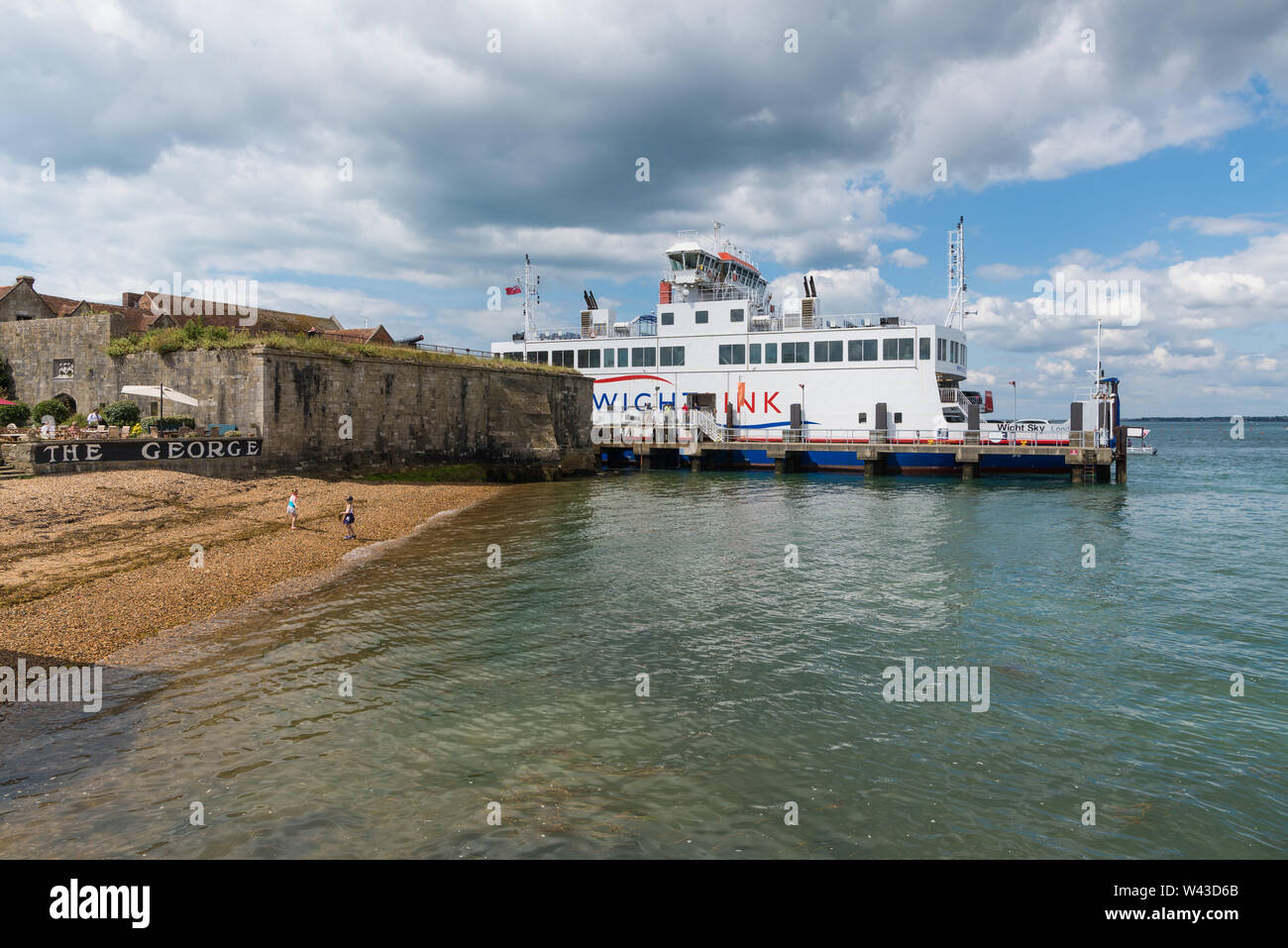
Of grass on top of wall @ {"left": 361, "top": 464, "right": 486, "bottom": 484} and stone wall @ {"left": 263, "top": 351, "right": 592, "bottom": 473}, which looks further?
grass on top of wall @ {"left": 361, "top": 464, "right": 486, "bottom": 484}

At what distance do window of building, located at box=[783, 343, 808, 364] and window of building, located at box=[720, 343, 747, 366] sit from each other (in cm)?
276

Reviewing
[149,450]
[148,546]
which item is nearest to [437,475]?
[149,450]

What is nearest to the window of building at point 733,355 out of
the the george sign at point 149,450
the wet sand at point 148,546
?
the wet sand at point 148,546

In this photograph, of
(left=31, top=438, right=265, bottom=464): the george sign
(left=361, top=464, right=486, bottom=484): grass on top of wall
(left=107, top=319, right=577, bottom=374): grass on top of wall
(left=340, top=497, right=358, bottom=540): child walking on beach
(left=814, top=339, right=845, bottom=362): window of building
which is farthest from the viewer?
(left=814, top=339, right=845, bottom=362): window of building

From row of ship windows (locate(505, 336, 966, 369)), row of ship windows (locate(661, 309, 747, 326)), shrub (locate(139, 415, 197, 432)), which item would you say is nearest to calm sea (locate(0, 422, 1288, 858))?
shrub (locate(139, 415, 197, 432))

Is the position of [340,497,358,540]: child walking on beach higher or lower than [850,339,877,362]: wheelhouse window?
lower

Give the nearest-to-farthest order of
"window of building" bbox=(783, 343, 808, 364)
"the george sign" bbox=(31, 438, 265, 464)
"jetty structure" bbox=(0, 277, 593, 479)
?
"the george sign" bbox=(31, 438, 265, 464) → "jetty structure" bbox=(0, 277, 593, 479) → "window of building" bbox=(783, 343, 808, 364)

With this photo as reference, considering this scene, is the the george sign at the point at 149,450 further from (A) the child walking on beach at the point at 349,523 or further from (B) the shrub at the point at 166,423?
(A) the child walking on beach at the point at 349,523

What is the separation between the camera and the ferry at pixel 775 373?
1567 inches

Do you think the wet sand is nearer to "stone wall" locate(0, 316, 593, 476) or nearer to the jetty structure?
the jetty structure

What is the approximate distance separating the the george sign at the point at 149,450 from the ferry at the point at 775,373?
26.0 m

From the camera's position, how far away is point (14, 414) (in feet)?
89.7

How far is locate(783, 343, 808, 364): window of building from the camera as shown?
143 feet
